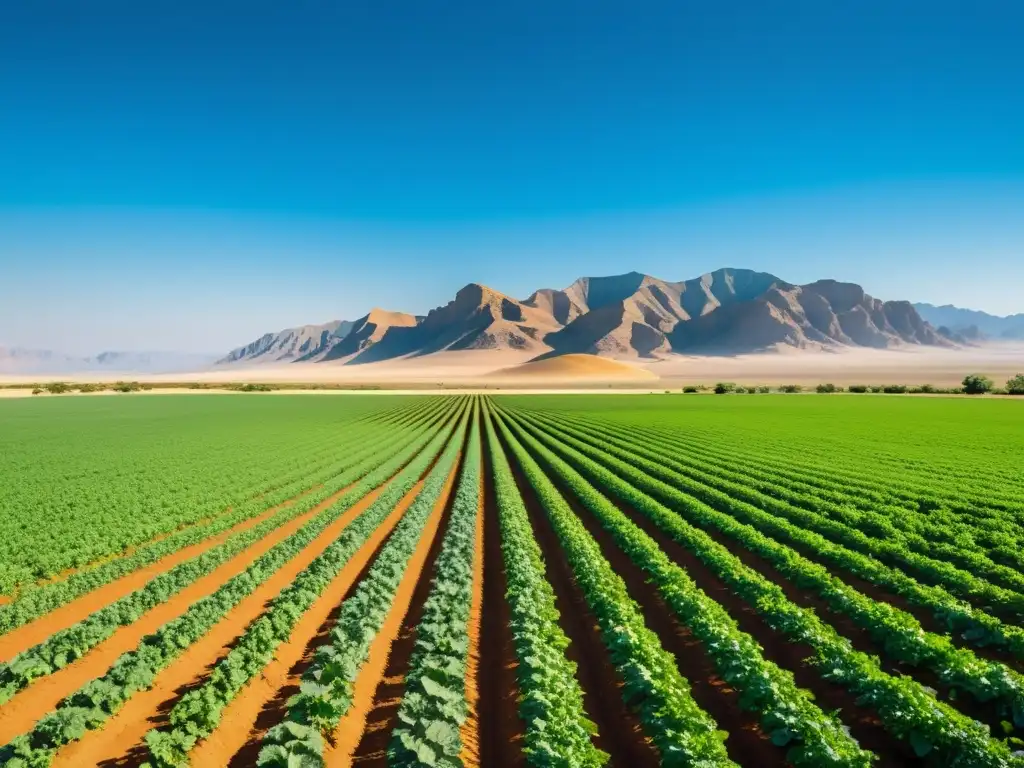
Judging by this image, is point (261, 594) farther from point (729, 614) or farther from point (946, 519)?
point (946, 519)

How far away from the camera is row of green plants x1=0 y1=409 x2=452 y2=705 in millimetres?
9945

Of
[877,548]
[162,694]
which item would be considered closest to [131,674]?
→ [162,694]

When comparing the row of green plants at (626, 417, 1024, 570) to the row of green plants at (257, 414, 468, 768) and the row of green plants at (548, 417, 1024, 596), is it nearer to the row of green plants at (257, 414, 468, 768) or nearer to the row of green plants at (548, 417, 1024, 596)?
the row of green plants at (548, 417, 1024, 596)

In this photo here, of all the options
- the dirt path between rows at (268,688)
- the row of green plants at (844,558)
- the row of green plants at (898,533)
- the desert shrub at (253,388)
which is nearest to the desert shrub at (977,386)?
the row of green plants at (844,558)

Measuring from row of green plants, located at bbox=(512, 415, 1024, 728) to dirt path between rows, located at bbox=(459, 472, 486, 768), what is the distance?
743cm

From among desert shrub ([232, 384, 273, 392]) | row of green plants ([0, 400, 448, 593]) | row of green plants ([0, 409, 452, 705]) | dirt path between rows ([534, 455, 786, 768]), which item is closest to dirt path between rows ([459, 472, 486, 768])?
Result: dirt path between rows ([534, 455, 786, 768])

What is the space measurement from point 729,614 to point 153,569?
1564 cm

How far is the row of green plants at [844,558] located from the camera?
10523 millimetres

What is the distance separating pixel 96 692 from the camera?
8.83 m

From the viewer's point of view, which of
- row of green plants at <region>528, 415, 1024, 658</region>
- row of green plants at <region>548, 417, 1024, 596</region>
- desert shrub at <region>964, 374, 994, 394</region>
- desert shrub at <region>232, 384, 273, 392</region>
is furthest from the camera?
desert shrub at <region>232, 384, 273, 392</region>

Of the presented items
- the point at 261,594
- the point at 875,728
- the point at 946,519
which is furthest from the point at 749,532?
the point at 261,594

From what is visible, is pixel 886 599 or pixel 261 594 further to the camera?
pixel 261 594

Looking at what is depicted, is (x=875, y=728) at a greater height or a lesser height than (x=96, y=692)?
lesser

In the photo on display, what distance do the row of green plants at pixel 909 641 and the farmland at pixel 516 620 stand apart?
0.04m
